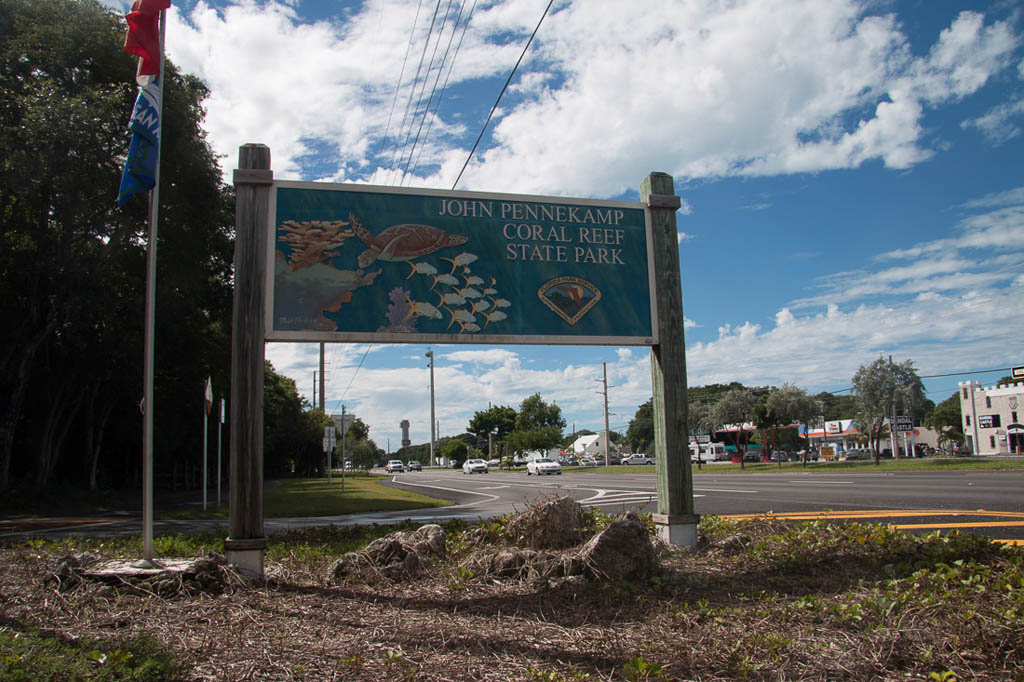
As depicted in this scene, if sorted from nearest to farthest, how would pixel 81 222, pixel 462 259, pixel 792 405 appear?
pixel 462 259 → pixel 81 222 → pixel 792 405

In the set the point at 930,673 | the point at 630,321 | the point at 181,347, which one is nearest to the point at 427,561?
the point at 630,321

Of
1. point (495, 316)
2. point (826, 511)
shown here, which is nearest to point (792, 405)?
point (826, 511)

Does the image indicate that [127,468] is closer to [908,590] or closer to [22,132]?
[22,132]

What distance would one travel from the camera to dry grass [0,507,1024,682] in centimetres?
370

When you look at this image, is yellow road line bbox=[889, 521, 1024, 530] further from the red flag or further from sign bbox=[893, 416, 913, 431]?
sign bbox=[893, 416, 913, 431]

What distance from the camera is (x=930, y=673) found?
3.53m

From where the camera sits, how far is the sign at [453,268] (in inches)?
282

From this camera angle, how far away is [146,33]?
22.1ft

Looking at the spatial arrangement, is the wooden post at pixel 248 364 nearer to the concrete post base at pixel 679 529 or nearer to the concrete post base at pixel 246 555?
the concrete post base at pixel 246 555

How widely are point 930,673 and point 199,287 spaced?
2085 centimetres

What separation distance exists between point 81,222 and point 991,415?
76623 millimetres

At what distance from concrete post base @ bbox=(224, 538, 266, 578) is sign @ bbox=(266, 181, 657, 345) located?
1.90 metres

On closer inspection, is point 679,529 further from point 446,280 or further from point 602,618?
point 446,280

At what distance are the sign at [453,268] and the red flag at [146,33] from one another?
157 centimetres
